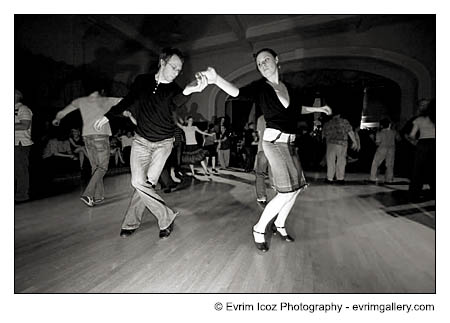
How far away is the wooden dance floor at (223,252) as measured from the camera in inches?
51.7

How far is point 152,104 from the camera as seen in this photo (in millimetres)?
1773

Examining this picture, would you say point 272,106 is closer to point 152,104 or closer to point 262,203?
point 152,104

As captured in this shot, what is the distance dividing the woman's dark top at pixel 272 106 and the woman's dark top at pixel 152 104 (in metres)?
0.44

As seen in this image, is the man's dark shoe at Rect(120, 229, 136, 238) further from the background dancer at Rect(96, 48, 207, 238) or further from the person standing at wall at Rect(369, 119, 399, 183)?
the person standing at wall at Rect(369, 119, 399, 183)

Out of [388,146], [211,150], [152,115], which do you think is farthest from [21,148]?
[388,146]

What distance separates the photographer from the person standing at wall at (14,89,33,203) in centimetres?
266

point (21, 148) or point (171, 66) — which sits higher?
point (171, 66)

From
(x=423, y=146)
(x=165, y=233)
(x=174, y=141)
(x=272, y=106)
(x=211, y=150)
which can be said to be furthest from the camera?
(x=211, y=150)

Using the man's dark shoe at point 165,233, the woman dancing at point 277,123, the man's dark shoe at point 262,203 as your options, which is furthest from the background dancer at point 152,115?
the man's dark shoe at point 262,203

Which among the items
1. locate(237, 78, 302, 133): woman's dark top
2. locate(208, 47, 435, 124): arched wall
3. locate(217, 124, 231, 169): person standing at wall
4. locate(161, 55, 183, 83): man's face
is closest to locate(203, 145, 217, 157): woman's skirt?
locate(217, 124, 231, 169): person standing at wall

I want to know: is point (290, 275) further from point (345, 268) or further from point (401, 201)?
point (401, 201)

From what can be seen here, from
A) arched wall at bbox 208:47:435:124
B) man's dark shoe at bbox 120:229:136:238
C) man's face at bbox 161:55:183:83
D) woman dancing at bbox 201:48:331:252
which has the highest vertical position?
arched wall at bbox 208:47:435:124

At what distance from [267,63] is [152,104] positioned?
0.76m

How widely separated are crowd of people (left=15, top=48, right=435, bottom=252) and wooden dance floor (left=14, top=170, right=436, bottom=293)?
0.56ft
